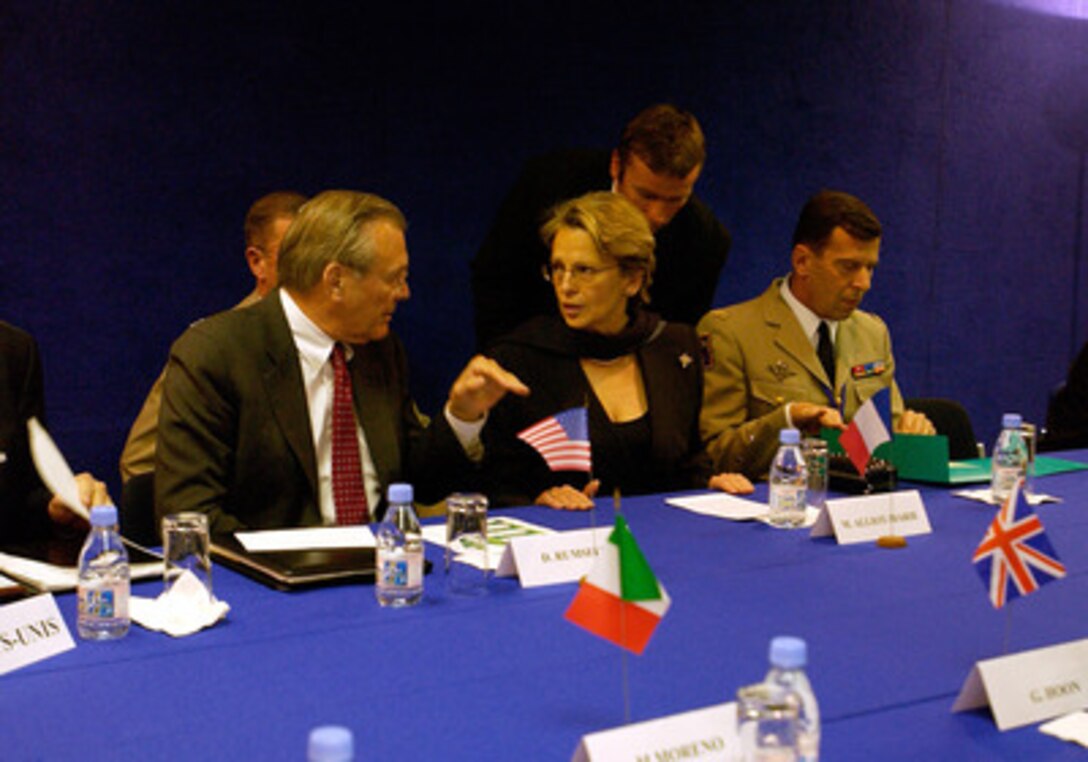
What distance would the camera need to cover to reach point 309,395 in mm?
2830

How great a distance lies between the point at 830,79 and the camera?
616 centimetres

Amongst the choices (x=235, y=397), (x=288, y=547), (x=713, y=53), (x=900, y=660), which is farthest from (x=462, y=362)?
(x=900, y=660)

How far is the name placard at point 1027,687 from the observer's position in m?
1.50

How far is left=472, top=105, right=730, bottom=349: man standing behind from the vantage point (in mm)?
3719

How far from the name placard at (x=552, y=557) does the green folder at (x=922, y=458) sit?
3.92ft

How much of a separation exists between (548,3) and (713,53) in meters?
0.93

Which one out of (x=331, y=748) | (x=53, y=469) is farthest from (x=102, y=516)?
(x=331, y=748)

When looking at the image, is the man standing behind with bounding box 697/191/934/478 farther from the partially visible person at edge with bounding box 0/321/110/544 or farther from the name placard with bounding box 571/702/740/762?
the name placard with bounding box 571/702/740/762

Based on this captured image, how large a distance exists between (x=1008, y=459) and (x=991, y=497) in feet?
0.36

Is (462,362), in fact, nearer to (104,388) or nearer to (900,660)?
(104,388)

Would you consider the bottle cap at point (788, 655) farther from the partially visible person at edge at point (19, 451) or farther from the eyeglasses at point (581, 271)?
the eyeglasses at point (581, 271)

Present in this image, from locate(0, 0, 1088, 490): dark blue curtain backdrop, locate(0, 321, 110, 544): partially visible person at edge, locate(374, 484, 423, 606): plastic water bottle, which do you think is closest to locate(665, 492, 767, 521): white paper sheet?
locate(374, 484, 423, 606): plastic water bottle

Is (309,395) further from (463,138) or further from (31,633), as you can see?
(463,138)

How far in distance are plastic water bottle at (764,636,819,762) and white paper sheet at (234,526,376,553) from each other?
4.04 feet
